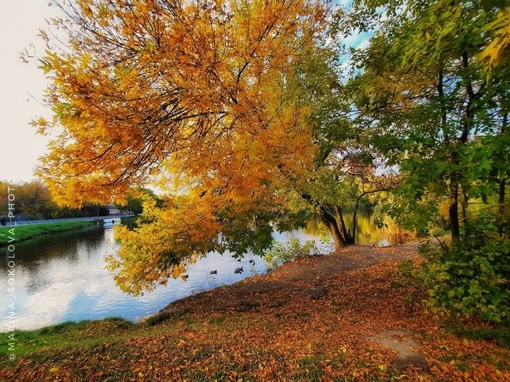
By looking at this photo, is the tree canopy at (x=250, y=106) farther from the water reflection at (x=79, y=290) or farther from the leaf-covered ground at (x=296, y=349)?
the water reflection at (x=79, y=290)

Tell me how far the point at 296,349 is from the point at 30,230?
4547 centimetres

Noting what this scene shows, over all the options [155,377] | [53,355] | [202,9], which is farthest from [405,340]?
[202,9]

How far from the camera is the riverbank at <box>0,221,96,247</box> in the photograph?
95.5 ft

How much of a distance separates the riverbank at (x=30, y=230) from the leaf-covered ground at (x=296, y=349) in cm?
2965

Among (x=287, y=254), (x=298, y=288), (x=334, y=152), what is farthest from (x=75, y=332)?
(x=334, y=152)

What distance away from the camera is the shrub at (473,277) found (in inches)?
153

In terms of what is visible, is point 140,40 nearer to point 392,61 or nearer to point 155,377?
point 392,61

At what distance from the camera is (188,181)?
5.98 m

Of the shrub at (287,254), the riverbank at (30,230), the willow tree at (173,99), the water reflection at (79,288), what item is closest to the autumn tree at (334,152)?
the willow tree at (173,99)

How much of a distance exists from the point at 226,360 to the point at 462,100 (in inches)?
Result: 228

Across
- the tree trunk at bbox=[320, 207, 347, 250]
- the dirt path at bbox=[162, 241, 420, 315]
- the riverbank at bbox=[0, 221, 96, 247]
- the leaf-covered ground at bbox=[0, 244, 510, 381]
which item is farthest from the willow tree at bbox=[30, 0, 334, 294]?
the riverbank at bbox=[0, 221, 96, 247]

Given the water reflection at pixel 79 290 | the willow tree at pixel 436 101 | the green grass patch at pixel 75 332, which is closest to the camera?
the willow tree at pixel 436 101

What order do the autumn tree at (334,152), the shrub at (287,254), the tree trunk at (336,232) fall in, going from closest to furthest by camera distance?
the autumn tree at (334,152), the shrub at (287,254), the tree trunk at (336,232)

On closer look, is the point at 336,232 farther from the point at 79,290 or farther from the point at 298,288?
the point at 79,290
